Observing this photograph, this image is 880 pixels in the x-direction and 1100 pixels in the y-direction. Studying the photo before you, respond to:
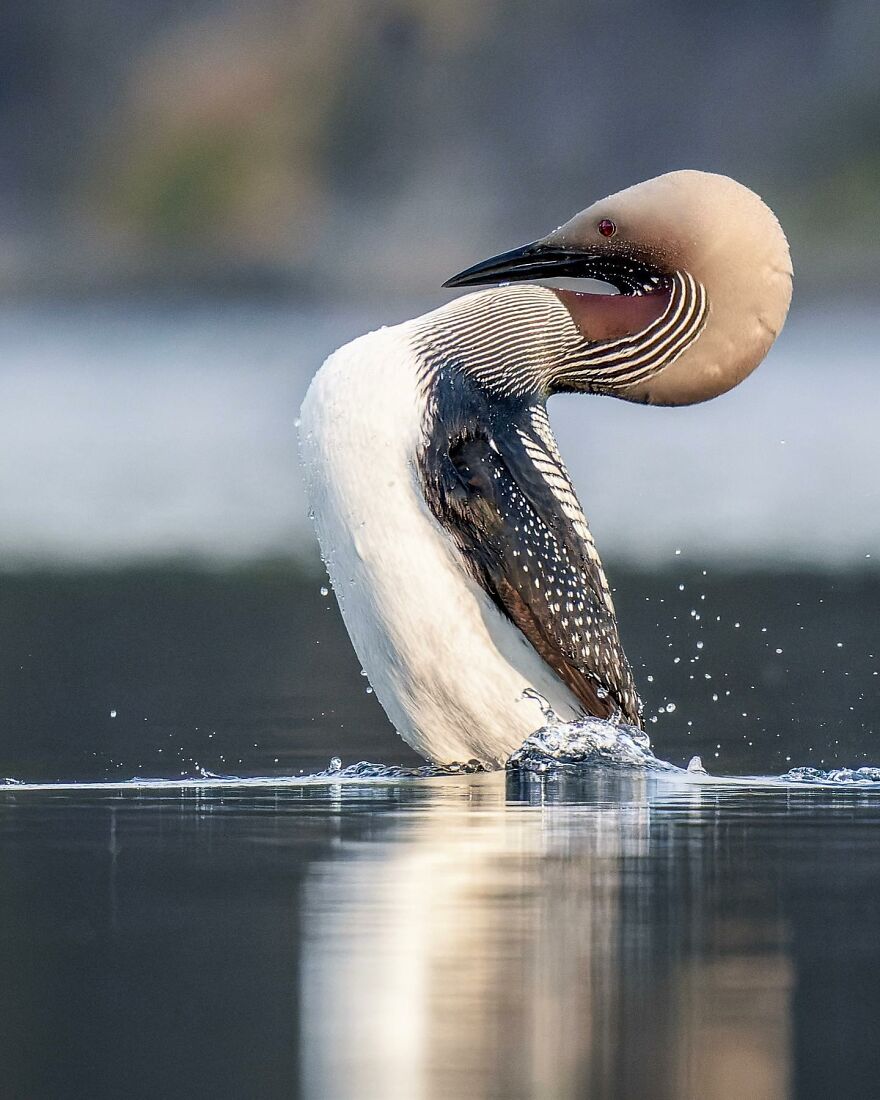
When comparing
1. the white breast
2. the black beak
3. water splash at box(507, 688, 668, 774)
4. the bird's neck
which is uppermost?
the black beak

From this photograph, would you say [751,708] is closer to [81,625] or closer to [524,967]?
[81,625]

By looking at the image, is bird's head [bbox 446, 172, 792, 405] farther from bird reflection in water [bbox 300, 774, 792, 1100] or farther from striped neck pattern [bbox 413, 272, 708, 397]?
bird reflection in water [bbox 300, 774, 792, 1100]

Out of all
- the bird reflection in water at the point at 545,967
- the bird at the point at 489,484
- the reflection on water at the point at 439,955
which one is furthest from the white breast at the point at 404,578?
the bird reflection in water at the point at 545,967

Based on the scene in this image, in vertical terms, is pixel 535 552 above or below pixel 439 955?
above

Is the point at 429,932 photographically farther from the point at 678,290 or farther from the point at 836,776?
the point at 678,290

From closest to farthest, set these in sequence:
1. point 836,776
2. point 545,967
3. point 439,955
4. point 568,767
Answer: point 545,967 → point 439,955 → point 836,776 → point 568,767

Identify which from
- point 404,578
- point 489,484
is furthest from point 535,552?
point 404,578

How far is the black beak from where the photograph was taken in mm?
7945

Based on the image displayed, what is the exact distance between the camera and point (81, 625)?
12.8 metres

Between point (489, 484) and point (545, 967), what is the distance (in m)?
3.79

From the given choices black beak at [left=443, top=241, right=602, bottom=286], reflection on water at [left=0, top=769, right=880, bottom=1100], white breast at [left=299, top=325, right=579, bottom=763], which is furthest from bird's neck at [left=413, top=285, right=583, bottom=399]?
reflection on water at [left=0, top=769, right=880, bottom=1100]

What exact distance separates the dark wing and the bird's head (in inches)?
24.5

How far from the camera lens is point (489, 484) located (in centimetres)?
702

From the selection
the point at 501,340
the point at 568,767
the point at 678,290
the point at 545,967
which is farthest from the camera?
the point at 678,290
